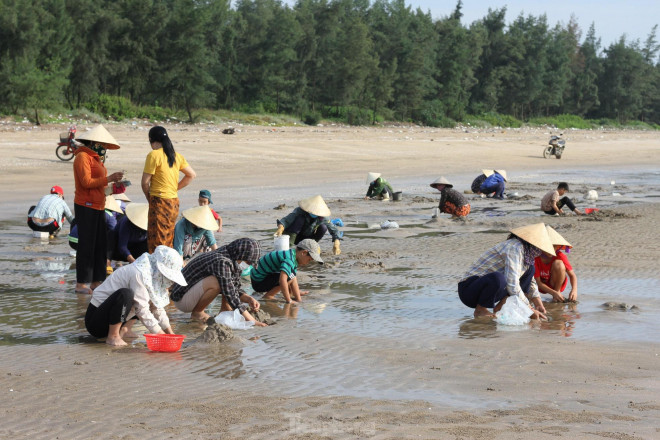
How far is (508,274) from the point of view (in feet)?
24.3

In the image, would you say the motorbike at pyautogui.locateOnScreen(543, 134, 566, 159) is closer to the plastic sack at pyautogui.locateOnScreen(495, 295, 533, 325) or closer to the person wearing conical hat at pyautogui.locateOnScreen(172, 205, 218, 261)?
the person wearing conical hat at pyautogui.locateOnScreen(172, 205, 218, 261)

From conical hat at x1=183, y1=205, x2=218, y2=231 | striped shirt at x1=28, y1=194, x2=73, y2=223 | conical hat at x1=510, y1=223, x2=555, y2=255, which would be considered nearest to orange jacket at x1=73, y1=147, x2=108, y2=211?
conical hat at x1=183, y1=205, x2=218, y2=231

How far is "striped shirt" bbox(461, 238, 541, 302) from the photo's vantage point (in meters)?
7.35

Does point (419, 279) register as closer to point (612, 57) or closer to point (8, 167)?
point (8, 167)

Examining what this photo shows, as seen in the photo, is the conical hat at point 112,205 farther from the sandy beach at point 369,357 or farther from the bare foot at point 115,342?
the bare foot at point 115,342

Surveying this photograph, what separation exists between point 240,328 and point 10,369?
2.02 metres

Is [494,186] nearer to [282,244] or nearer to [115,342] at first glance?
[282,244]

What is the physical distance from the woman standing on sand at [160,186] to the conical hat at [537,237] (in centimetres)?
327

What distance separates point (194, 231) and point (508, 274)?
3426mm

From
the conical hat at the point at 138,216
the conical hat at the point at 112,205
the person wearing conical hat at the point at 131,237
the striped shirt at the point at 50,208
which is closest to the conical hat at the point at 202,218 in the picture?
the conical hat at the point at 138,216

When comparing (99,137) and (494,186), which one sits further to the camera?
(494,186)

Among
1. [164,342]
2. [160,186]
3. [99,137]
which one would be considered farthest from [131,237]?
[164,342]

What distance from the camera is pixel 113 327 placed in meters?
6.34

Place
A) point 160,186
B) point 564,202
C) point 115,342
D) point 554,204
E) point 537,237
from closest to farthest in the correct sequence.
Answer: point 115,342, point 537,237, point 160,186, point 554,204, point 564,202
